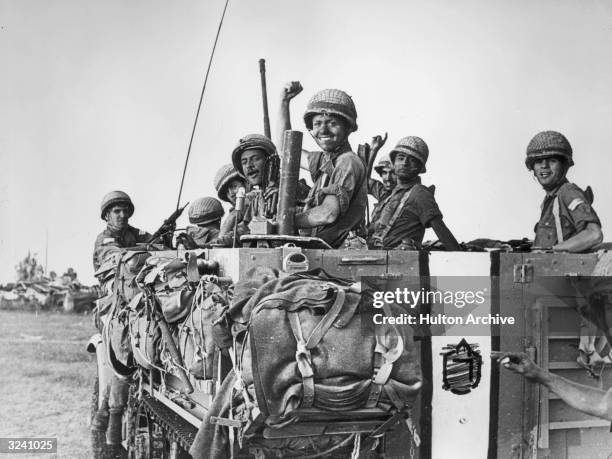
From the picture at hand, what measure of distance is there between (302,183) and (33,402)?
576 centimetres

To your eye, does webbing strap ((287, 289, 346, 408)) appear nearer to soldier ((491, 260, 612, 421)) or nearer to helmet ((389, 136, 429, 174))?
soldier ((491, 260, 612, 421))

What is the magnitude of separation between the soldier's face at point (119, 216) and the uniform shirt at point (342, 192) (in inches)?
148

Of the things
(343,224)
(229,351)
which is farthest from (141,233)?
(229,351)

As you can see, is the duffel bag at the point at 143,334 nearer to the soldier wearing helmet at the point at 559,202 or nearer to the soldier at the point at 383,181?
the soldier wearing helmet at the point at 559,202

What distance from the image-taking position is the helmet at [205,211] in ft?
29.1

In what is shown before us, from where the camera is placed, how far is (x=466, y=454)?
4.89m

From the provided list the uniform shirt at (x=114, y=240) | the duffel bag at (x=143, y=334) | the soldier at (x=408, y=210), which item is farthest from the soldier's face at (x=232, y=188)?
the duffel bag at (x=143, y=334)

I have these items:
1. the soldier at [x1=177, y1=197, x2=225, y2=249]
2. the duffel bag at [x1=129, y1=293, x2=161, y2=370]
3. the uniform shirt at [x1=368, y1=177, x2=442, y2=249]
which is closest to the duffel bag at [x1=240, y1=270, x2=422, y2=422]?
the duffel bag at [x1=129, y1=293, x2=161, y2=370]

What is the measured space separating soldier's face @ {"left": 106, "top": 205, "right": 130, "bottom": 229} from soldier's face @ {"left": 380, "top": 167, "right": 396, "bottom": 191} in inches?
111

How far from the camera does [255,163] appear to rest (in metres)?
7.14

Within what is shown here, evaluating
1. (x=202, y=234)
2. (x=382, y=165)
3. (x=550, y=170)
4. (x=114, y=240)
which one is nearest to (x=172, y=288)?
(x=550, y=170)

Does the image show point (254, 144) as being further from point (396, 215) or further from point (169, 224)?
point (396, 215)

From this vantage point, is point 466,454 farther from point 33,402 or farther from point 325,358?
point 33,402

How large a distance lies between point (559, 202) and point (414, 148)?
1.38 meters
